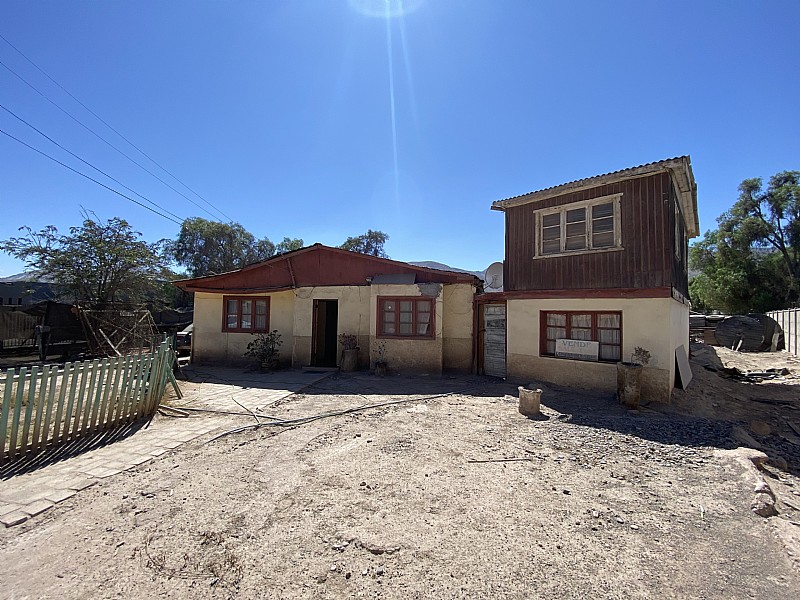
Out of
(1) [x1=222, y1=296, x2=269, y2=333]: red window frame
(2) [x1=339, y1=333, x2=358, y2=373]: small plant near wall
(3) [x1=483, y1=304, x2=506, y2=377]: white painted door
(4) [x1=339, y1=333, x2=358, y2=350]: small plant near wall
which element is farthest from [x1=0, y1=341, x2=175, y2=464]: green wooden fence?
(3) [x1=483, y1=304, x2=506, y2=377]: white painted door

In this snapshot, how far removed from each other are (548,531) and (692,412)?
254 inches

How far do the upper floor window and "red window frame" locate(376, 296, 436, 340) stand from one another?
357cm

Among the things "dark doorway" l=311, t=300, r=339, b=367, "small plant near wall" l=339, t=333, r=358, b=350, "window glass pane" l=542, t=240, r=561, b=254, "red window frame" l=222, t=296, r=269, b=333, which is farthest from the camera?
"dark doorway" l=311, t=300, r=339, b=367

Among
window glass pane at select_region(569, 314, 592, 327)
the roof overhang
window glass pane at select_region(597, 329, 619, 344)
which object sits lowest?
window glass pane at select_region(597, 329, 619, 344)

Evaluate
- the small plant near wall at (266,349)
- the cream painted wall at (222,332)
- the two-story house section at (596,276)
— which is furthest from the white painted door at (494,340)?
the small plant near wall at (266,349)

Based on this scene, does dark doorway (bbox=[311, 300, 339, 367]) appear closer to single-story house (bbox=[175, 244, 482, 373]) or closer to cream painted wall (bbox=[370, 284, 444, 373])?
single-story house (bbox=[175, 244, 482, 373])

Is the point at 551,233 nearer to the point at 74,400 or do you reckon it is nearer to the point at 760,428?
the point at 760,428

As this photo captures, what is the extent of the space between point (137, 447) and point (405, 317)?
7781 mm

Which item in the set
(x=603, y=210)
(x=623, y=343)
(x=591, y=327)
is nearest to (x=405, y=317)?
(x=591, y=327)

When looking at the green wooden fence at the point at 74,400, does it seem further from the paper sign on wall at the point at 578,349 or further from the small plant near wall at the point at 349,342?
the paper sign on wall at the point at 578,349

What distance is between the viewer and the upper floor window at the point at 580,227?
9.09 meters

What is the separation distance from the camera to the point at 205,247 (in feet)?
114

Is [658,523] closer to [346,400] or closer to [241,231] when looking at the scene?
[346,400]

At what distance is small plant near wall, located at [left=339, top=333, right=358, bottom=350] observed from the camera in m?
12.3
